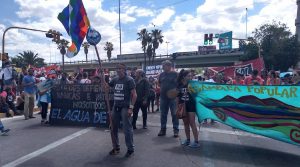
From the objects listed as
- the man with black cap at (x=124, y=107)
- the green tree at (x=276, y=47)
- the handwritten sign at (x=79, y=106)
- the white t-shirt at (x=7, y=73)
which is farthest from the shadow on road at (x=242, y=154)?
the green tree at (x=276, y=47)

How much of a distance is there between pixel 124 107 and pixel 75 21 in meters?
Result: 2.46

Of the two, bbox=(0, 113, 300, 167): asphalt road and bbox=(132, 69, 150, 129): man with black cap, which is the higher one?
bbox=(132, 69, 150, 129): man with black cap

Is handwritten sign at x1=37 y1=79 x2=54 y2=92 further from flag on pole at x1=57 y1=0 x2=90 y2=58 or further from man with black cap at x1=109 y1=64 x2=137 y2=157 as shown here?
man with black cap at x1=109 y1=64 x2=137 y2=157

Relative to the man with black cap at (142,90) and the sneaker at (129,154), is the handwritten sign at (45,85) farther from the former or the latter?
the sneaker at (129,154)

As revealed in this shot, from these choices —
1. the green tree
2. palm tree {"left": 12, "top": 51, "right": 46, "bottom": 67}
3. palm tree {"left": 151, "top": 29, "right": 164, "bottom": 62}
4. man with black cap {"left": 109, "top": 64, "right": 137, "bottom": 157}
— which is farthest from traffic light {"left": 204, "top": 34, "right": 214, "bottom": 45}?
palm tree {"left": 12, "top": 51, "right": 46, "bottom": 67}

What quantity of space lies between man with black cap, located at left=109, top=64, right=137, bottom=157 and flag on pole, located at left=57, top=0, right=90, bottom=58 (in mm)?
1577

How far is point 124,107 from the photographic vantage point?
680cm

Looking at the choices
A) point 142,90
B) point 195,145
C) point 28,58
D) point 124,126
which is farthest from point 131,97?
point 28,58

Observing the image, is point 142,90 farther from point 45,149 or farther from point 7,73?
point 7,73

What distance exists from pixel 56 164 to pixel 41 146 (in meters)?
1.60

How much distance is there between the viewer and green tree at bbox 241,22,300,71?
5634 centimetres

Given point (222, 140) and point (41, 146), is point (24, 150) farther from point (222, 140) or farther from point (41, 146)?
point (222, 140)

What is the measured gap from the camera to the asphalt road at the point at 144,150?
6.25 m

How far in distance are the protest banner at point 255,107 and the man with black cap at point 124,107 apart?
1.78 m
